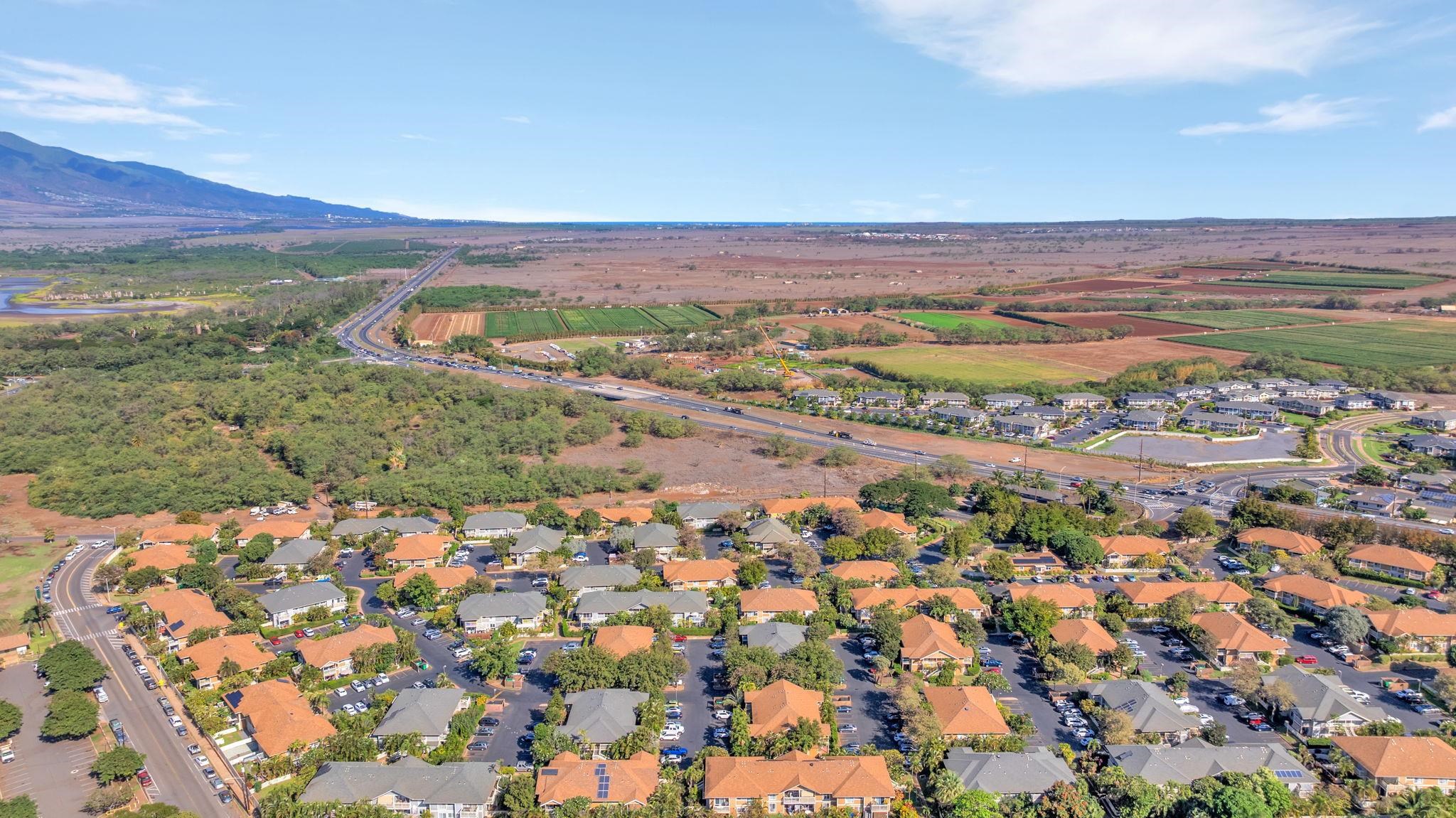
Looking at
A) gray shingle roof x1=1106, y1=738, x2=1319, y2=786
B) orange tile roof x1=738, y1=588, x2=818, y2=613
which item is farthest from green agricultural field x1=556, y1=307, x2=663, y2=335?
gray shingle roof x1=1106, y1=738, x2=1319, y2=786

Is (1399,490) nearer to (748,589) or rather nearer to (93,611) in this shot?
(748,589)

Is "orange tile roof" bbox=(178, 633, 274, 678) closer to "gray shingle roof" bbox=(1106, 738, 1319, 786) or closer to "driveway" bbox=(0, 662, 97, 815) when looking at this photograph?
"driveway" bbox=(0, 662, 97, 815)

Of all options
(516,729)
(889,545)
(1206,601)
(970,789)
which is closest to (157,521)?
(516,729)

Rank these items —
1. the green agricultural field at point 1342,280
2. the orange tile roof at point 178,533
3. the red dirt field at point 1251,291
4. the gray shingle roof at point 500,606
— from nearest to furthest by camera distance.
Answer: the gray shingle roof at point 500,606
the orange tile roof at point 178,533
the red dirt field at point 1251,291
the green agricultural field at point 1342,280

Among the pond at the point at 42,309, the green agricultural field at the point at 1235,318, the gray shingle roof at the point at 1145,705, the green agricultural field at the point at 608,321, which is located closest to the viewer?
the gray shingle roof at the point at 1145,705

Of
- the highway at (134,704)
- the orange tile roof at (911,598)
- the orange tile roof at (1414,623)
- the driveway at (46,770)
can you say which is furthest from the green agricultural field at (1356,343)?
the driveway at (46,770)

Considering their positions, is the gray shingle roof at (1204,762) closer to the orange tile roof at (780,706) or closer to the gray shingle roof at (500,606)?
the orange tile roof at (780,706)

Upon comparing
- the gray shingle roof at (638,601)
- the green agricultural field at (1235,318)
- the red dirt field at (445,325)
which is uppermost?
the green agricultural field at (1235,318)
